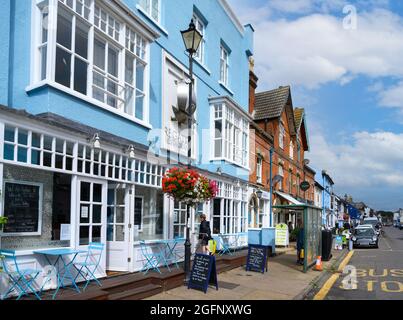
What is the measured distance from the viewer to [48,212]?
806 cm

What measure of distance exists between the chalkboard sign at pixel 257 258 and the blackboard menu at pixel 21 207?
779 centimetres

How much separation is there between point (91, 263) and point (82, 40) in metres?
5.05

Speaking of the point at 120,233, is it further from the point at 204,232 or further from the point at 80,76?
the point at 80,76

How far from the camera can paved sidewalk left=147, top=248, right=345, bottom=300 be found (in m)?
9.25

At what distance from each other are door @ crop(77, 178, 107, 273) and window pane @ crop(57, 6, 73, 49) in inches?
119

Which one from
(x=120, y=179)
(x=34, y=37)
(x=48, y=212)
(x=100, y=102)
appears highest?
(x=34, y=37)

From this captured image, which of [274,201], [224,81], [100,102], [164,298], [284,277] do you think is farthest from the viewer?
[274,201]

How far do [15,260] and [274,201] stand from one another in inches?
797

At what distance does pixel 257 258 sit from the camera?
13.5 m

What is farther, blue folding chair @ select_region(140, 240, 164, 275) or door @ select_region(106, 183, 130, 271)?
blue folding chair @ select_region(140, 240, 164, 275)

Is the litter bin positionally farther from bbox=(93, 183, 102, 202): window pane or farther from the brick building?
bbox=(93, 183, 102, 202): window pane

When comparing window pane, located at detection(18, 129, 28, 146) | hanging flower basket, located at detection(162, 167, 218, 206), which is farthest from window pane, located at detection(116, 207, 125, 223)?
window pane, located at detection(18, 129, 28, 146)
